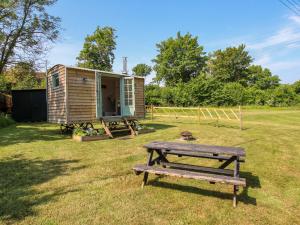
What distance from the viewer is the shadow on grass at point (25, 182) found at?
3.23 m

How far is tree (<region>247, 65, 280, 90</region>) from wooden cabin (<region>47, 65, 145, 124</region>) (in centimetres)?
3962

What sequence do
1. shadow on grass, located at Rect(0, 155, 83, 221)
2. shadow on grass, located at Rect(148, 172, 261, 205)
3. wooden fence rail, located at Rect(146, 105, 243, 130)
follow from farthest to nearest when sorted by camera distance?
wooden fence rail, located at Rect(146, 105, 243, 130) < shadow on grass, located at Rect(148, 172, 261, 205) < shadow on grass, located at Rect(0, 155, 83, 221)

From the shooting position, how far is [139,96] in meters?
12.1

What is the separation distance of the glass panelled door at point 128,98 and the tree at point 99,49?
23227mm

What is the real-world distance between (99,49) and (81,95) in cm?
2534

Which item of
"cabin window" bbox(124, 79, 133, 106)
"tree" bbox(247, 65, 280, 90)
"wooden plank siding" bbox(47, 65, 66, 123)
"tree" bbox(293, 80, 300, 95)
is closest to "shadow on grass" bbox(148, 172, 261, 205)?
"wooden plank siding" bbox(47, 65, 66, 123)

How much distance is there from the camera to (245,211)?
3.22 m

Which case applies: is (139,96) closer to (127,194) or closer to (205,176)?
(127,194)

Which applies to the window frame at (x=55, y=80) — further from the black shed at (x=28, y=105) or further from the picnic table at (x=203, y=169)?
the black shed at (x=28, y=105)

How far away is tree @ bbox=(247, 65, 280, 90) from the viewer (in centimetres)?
4548

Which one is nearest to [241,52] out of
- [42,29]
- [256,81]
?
[256,81]

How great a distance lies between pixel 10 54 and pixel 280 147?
50.4 feet

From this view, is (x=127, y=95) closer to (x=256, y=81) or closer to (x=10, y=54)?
(x=10, y=54)

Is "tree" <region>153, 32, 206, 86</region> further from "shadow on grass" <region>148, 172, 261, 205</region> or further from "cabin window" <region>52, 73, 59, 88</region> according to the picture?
"shadow on grass" <region>148, 172, 261, 205</region>
